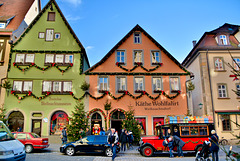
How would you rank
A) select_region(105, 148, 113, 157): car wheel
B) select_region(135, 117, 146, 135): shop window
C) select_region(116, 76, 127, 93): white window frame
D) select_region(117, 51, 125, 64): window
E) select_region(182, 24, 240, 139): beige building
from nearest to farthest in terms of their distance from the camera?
select_region(105, 148, 113, 157): car wheel → select_region(135, 117, 146, 135): shop window → select_region(182, 24, 240, 139): beige building → select_region(116, 76, 127, 93): white window frame → select_region(117, 51, 125, 64): window

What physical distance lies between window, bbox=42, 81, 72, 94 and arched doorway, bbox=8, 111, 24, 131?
3.53m

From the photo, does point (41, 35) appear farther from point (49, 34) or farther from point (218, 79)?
point (218, 79)

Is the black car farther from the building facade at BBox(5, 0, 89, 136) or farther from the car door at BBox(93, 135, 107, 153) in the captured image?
the building facade at BBox(5, 0, 89, 136)

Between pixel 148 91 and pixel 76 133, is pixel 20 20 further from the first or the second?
pixel 148 91

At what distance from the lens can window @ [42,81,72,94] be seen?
22062 millimetres

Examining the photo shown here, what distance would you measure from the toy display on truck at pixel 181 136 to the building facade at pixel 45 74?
10.3 metres

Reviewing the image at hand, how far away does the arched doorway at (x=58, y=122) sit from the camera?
21.4 metres

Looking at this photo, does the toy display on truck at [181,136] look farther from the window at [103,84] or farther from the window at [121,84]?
the window at [103,84]

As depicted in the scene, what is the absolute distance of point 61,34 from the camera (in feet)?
77.8

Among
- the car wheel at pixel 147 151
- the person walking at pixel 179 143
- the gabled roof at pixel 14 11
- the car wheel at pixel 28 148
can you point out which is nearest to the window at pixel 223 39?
the person walking at pixel 179 143

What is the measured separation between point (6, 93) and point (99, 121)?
10.1 m

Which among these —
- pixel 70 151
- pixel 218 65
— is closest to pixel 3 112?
pixel 70 151

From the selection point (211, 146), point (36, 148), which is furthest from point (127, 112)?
point (211, 146)

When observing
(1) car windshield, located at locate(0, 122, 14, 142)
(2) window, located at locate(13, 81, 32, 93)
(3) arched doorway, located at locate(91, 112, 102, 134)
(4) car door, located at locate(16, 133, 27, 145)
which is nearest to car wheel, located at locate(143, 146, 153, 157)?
(3) arched doorway, located at locate(91, 112, 102, 134)
